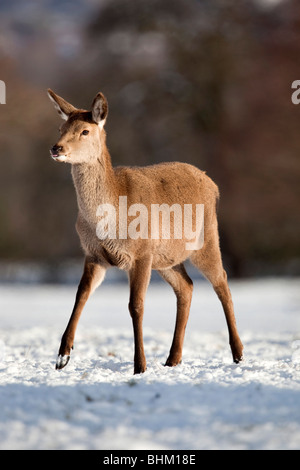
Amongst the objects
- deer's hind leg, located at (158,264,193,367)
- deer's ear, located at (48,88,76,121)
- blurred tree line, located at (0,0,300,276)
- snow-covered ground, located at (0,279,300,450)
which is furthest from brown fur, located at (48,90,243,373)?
blurred tree line, located at (0,0,300,276)

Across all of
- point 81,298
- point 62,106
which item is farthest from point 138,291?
point 62,106

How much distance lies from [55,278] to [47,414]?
1717cm

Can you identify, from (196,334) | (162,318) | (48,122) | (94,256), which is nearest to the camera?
(94,256)

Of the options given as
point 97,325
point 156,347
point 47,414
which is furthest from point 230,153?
point 47,414

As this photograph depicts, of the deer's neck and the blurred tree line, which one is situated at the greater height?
the blurred tree line

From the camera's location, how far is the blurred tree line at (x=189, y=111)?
19.3 meters

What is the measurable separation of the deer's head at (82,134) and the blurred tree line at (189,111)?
13563 millimetres

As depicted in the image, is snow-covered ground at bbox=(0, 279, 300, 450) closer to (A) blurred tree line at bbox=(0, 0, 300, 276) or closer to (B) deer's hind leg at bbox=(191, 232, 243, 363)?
(B) deer's hind leg at bbox=(191, 232, 243, 363)

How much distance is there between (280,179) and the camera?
1920 centimetres

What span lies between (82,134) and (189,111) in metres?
14.7

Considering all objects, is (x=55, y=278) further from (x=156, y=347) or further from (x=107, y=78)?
(x=156, y=347)

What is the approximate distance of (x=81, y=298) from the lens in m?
5.70

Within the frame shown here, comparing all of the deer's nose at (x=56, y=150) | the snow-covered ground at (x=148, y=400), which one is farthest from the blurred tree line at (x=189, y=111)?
the deer's nose at (x=56, y=150)

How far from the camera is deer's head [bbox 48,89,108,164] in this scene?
5.34 metres
